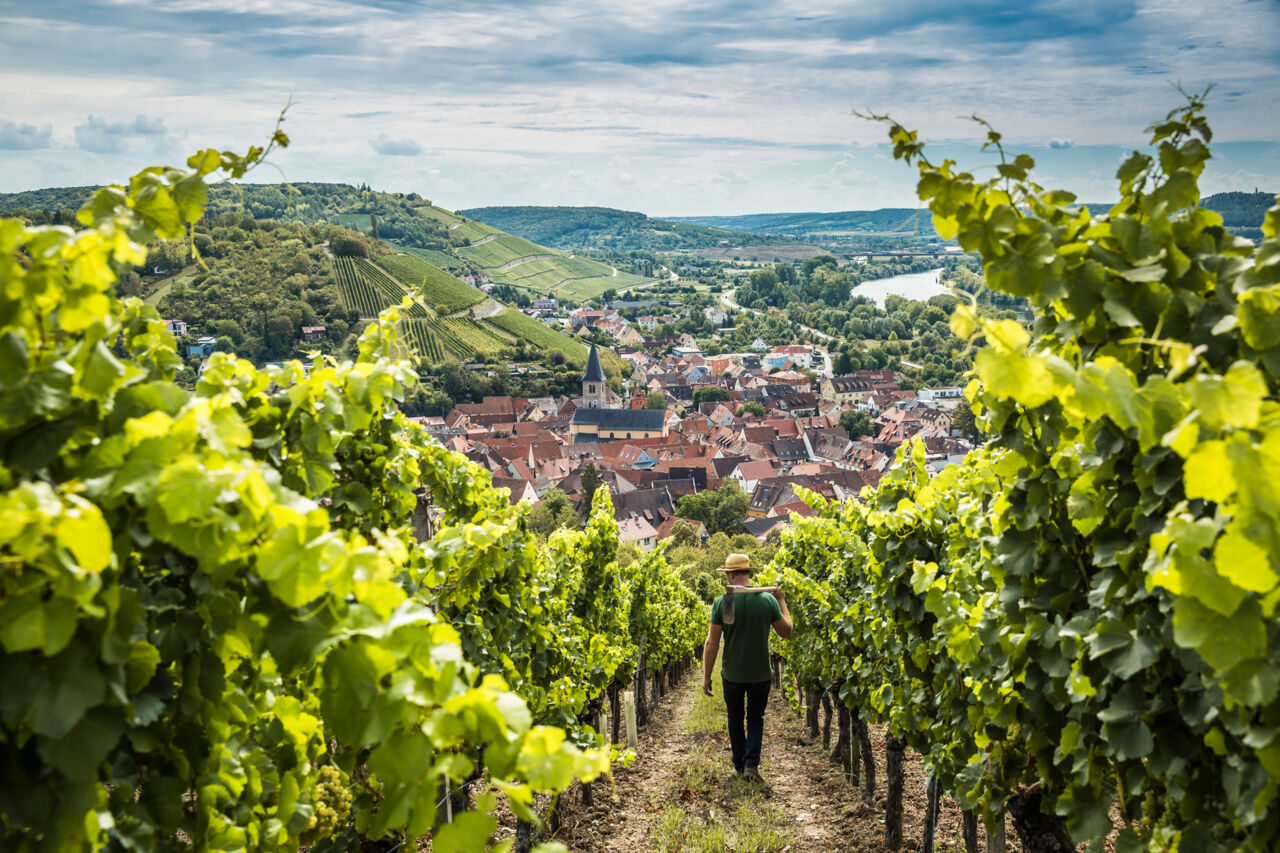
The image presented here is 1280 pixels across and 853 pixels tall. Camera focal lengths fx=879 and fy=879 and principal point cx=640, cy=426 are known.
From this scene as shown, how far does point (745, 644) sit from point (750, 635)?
86 millimetres

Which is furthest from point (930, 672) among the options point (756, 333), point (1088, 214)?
point (756, 333)

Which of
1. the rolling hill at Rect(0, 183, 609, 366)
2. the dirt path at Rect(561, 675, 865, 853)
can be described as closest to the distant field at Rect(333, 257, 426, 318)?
the rolling hill at Rect(0, 183, 609, 366)

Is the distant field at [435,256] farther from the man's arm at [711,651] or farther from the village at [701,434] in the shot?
the man's arm at [711,651]

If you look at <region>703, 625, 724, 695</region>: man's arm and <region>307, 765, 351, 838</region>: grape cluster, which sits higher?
<region>307, 765, 351, 838</region>: grape cluster

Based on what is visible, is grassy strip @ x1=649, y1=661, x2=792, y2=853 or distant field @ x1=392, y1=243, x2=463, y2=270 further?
distant field @ x1=392, y1=243, x2=463, y2=270

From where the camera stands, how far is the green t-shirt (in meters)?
6.91

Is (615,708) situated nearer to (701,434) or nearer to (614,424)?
(614,424)

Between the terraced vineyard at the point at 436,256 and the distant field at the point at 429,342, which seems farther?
the terraced vineyard at the point at 436,256

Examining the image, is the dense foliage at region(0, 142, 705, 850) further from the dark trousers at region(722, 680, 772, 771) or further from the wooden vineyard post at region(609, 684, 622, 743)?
the wooden vineyard post at region(609, 684, 622, 743)

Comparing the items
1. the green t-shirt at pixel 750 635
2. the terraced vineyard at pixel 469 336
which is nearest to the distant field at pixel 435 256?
the terraced vineyard at pixel 469 336

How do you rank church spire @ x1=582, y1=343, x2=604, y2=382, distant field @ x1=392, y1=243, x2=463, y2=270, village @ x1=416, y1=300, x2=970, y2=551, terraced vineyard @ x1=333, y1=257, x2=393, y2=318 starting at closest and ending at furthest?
village @ x1=416, y1=300, x2=970, y2=551 < church spire @ x1=582, y1=343, x2=604, y2=382 < terraced vineyard @ x1=333, y1=257, x2=393, y2=318 < distant field @ x1=392, y1=243, x2=463, y2=270

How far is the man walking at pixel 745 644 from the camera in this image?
6.91 metres

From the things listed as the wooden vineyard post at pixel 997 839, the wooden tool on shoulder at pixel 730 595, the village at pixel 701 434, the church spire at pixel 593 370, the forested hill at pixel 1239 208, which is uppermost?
the forested hill at pixel 1239 208

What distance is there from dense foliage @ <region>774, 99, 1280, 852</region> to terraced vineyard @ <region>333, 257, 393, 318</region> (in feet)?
350
